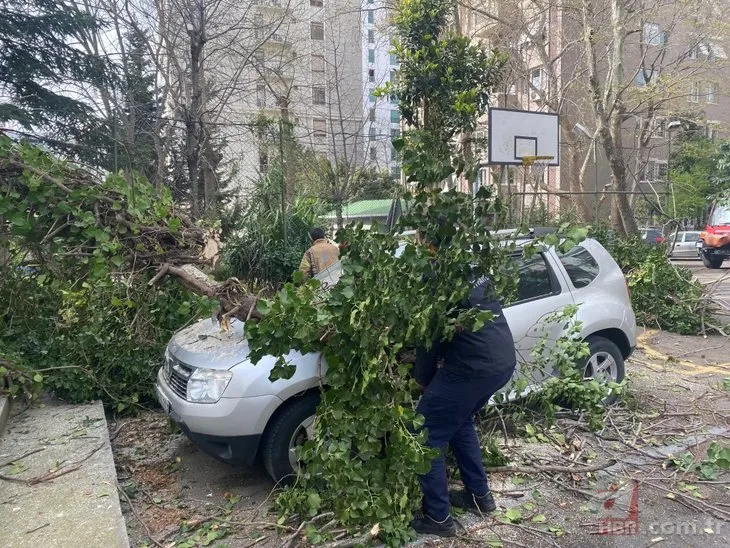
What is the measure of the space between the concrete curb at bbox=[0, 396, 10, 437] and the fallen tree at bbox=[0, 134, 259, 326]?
1.23m

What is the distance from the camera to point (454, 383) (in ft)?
10.5

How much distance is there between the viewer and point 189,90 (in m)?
12.5

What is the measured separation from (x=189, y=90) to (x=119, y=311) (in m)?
8.25

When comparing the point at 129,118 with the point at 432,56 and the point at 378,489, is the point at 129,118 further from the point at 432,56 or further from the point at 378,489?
the point at 378,489

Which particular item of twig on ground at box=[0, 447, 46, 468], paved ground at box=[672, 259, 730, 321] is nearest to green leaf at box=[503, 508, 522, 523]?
twig on ground at box=[0, 447, 46, 468]

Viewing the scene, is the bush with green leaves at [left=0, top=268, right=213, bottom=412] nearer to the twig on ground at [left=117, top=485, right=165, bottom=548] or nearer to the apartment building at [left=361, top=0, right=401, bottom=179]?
the twig on ground at [left=117, top=485, right=165, bottom=548]

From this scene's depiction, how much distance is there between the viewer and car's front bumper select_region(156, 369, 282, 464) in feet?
12.0

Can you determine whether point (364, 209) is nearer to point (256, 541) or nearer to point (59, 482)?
point (59, 482)

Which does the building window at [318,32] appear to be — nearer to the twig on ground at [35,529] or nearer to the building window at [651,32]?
the building window at [651,32]

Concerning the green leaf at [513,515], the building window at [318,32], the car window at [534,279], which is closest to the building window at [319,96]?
the building window at [318,32]

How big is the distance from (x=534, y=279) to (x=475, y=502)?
85.6 inches

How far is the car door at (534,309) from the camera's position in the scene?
4.65 m

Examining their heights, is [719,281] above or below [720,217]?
below

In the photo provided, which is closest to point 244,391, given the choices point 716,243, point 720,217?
point 716,243
